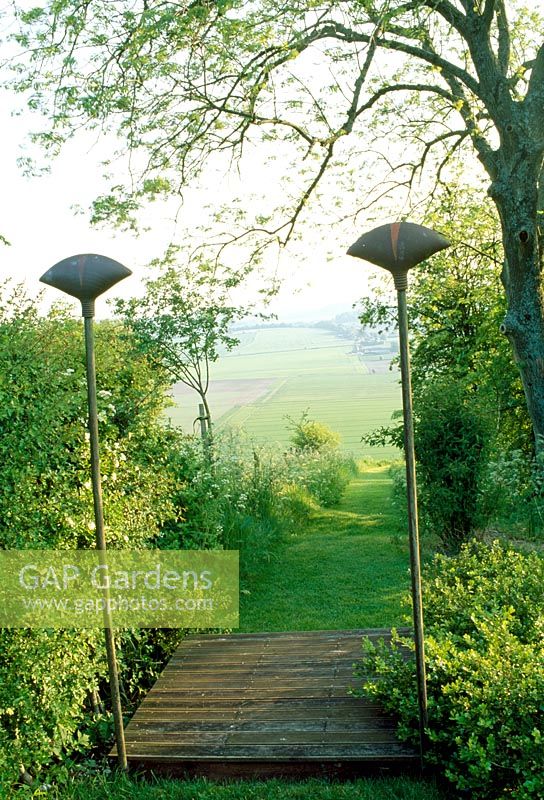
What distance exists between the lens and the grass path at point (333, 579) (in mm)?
5742

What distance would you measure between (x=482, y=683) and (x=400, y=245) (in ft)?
6.23

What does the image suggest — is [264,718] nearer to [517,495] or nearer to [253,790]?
[253,790]

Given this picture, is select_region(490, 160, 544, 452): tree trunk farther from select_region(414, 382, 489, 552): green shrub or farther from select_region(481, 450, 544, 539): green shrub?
select_region(414, 382, 489, 552): green shrub

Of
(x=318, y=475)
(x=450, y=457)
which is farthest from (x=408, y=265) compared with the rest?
(x=318, y=475)

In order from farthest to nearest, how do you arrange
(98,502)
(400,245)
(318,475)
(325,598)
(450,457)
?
(318,475)
(450,457)
(325,598)
(98,502)
(400,245)

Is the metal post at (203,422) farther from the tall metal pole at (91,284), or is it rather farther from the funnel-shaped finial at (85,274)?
the funnel-shaped finial at (85,274)

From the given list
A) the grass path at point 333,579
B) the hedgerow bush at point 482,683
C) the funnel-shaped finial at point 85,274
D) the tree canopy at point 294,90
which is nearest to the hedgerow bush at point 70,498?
the funnel-shaped finial at point 85,274

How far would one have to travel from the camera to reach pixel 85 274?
3180mm

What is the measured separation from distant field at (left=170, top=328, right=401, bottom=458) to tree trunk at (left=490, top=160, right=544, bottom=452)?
4.03 meters

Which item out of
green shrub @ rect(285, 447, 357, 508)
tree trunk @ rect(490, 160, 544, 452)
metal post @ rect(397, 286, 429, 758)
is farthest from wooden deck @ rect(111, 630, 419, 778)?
green shrub @ rect(285, 447, 357, 508)

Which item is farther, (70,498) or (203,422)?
(203,422)

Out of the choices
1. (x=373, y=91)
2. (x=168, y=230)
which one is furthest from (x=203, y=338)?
(x=373, y=91)

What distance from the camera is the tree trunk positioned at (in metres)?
7.23

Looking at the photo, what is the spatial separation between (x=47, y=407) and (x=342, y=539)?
18.1 feet
